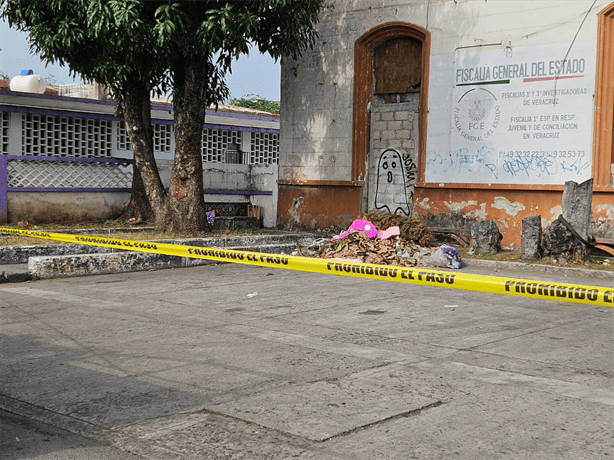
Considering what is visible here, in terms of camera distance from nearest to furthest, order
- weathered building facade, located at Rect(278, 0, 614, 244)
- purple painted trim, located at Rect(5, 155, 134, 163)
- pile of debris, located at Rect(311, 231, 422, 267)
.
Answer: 1. pile of debris, located at Rect(311, 231, 422, 267)
2. weathered building facade, located at Rect(278, 0, 614, 244)
3. purple painted trim, located at Rect(5, 155, 134, 163)

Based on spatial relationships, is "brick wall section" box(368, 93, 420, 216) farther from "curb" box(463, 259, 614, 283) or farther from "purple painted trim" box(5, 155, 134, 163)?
"purple painted trim" box(5, 155, 134, 163)

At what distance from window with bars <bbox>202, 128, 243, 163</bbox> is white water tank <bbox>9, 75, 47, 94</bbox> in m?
5.79

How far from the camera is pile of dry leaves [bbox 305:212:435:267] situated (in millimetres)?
12359

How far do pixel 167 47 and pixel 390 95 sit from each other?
5479 mm

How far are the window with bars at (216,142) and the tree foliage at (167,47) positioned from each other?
788 centimetres

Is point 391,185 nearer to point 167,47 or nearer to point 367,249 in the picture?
point 367,249

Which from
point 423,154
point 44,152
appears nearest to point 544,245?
point 423,154

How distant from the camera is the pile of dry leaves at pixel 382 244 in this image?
487 inches

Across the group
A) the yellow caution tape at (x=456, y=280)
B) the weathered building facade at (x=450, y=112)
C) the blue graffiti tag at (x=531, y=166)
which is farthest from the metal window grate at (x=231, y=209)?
the yellow caution tape at (x=456, y=280)

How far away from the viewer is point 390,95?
17.0 meters

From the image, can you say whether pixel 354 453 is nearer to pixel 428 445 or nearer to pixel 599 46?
pixel 428 445

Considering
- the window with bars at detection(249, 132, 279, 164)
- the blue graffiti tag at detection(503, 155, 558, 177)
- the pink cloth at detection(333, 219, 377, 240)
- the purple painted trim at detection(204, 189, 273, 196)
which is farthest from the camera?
the window with bars at detection(249, 132, 279, 164)

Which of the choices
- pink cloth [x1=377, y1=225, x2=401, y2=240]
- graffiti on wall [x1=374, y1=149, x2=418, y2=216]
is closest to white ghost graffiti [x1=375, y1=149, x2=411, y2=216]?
graffiti on wall [x1=374, y1=149, x2=418, y2=216]

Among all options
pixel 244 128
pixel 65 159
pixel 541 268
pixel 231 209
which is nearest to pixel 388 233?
pixel 541 268
